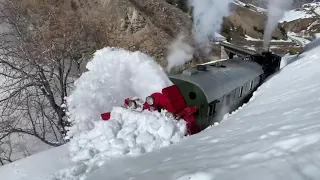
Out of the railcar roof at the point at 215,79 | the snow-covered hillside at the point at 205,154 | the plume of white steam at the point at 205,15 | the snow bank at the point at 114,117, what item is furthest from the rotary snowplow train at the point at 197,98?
the plume of white steam at the point at 205,15

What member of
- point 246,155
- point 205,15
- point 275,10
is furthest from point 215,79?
point 275,10

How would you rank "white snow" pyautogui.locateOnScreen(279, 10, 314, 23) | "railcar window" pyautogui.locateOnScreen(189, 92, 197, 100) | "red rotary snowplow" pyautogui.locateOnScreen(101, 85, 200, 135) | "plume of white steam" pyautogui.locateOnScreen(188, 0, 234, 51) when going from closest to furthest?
1. "red rotary snowplow" pyautogui.locateOnScreen(101, 85, 200, 135)
2. "railcar window" pyautogui.locateOnScreen(189, 92, 197, 100)
3. "plume of white steam" pyautogui.locateOnScreen(188, 0, 234, 51)
4. "white snow" pyautogui.locateOnScreen(279, 10, 314, 23)

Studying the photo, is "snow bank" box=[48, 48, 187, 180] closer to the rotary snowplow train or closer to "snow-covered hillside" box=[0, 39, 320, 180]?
"snow-covered hillside" box=[0, 39, 320, 180]

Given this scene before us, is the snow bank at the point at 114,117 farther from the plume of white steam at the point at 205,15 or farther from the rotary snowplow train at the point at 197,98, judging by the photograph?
the plume of white steam at the point at 205,15

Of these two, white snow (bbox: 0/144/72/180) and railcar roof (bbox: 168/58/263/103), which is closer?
white snow (bbox: 0/144/72/180)

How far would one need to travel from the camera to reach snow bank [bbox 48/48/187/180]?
19.7 ft

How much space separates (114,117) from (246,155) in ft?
12.3

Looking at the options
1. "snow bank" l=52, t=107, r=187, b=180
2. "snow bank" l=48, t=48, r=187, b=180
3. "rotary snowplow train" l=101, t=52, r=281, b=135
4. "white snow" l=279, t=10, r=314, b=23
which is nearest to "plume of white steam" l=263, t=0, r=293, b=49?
"rotary snowplow train" l=101, t=52, r=281, b=135

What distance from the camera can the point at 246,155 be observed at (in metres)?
4.00

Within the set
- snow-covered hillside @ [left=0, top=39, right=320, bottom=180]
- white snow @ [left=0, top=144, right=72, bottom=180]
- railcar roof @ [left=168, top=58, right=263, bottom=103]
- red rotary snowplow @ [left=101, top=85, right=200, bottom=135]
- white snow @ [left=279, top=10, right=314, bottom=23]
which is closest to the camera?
snow-covered hillside @ [left=0, top=39, right=320, bottom=180]

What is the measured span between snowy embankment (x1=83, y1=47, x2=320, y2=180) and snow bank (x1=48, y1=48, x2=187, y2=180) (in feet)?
1.47

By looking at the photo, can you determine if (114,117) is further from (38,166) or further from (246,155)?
(246,155)

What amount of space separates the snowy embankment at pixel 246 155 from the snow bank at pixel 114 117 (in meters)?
0.45

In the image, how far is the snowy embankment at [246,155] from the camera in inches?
131
